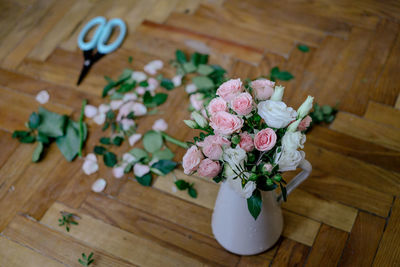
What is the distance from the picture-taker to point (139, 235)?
1054 mm

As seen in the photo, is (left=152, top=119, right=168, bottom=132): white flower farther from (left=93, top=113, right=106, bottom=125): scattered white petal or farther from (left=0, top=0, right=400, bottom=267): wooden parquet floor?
(left=93, top=113, right=106, bottom=125): scattered white petal

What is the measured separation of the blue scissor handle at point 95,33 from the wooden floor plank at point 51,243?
25.9 inches

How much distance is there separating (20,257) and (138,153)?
41 centimetres

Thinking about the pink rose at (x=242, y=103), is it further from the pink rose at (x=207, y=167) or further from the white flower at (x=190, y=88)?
the white flower at (x=190, y=88)

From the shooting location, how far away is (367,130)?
1.19 m

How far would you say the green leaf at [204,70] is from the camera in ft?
4.39

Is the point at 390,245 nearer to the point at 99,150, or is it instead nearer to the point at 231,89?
the point at 231,89

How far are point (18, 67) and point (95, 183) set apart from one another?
2.00 ft

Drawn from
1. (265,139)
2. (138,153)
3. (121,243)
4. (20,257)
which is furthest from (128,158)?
(265,139)

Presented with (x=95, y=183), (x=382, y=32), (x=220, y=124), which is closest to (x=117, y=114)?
(x=95, y=183)

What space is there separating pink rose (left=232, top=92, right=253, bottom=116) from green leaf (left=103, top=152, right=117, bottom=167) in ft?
2.07

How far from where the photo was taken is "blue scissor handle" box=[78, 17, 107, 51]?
1461mm

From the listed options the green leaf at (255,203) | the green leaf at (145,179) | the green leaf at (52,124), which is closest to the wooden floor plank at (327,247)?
the green leaf at (255,203)

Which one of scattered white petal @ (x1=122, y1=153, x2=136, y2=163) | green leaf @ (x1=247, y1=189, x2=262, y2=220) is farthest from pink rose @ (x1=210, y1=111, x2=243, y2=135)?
scattered white petal @ (x1=122, y1=153, x2=136, y2=163)
